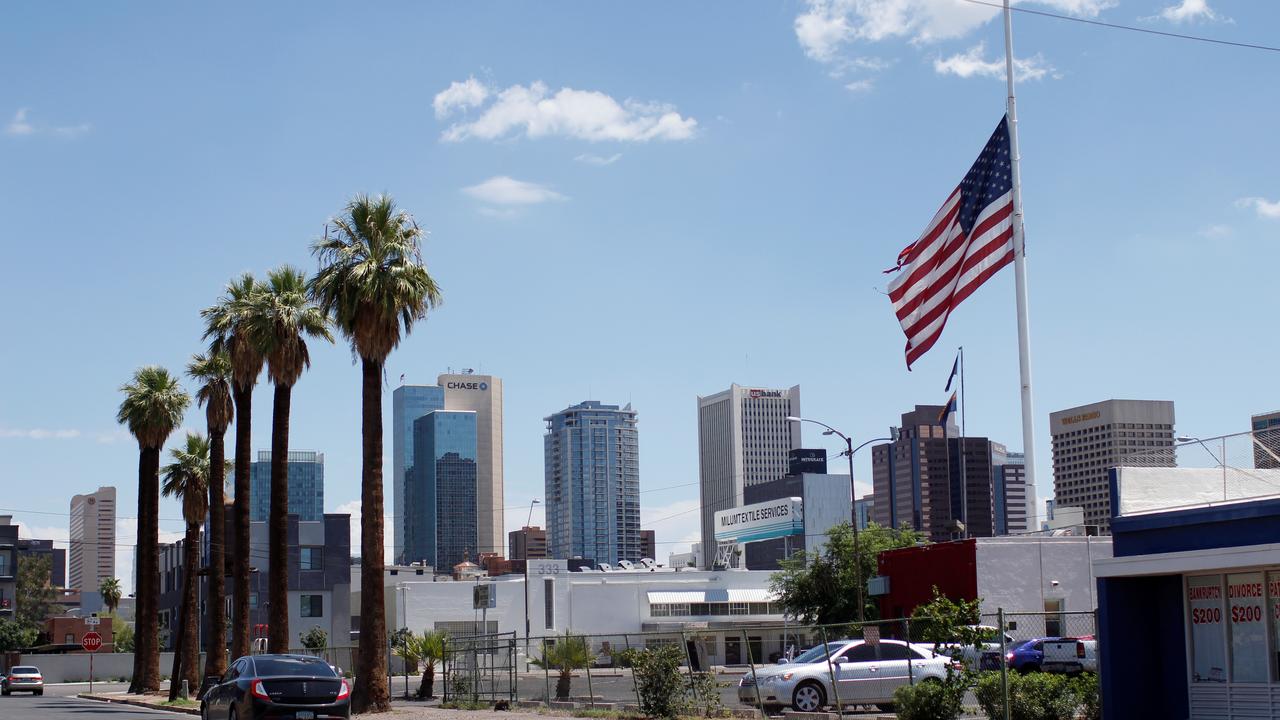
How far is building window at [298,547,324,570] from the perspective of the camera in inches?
3745

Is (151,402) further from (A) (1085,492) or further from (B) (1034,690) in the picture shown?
(A) (1085,492)

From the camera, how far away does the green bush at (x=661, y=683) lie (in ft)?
95.6

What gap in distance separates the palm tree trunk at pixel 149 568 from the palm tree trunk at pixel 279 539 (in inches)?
687

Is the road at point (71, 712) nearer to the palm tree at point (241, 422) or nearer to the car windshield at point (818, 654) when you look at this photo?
the palm tree at point (241, 422)

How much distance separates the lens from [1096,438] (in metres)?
172

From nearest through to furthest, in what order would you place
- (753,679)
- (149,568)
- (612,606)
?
(753,679), (149,568), (612,606)

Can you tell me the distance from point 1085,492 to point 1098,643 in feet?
518

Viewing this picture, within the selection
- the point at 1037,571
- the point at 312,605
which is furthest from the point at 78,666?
the point at 1037,571

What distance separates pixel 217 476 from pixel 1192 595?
3869 centimetres

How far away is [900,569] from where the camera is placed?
46031 mm

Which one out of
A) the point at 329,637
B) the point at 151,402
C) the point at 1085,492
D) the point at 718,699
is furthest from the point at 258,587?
the point at 1085,492

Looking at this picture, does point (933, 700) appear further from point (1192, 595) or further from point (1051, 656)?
point (1051, 656)

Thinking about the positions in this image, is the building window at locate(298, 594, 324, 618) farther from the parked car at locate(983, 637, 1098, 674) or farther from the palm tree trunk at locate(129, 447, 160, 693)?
the parked car at locate(983, 637, 1098, 674)

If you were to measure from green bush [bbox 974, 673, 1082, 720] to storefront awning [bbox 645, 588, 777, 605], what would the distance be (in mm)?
73744
